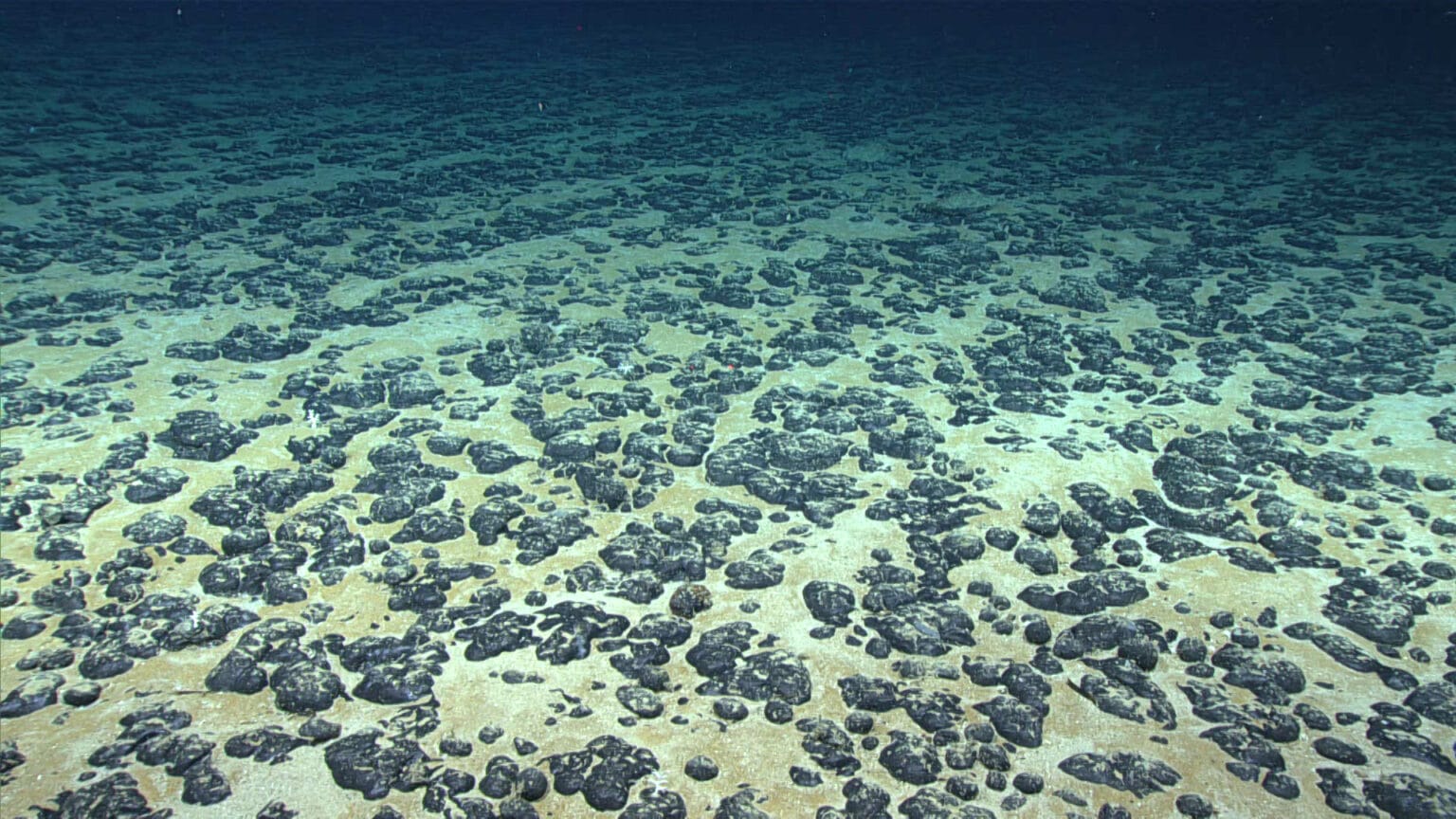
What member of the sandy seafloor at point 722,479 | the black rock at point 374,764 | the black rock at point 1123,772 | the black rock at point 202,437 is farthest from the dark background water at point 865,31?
the black rock at point 374,764

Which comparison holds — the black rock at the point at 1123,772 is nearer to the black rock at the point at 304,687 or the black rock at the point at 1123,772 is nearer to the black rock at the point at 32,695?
the black rock at the point at 304,687

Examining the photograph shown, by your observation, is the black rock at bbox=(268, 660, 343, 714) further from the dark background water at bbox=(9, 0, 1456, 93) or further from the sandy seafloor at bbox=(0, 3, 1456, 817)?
the dark background water at bbox=(9, 0, 1456, 93)

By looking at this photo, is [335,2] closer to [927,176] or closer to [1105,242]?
[927,176]

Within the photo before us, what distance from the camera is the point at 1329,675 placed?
1536mm

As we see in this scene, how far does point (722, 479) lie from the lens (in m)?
2.06

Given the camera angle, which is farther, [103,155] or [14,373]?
[103,155]

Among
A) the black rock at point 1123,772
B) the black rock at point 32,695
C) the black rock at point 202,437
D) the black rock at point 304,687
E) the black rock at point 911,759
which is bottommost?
the black rock at point 202,437

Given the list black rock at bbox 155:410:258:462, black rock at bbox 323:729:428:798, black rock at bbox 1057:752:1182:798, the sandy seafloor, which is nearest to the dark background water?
the sandy seafloor

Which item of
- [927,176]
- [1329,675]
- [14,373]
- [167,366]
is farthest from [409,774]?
[927,176]

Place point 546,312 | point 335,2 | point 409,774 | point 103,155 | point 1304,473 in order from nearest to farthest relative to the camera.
A: 1. point 409,774
2. point 1304,473
3. point 546,312
4. point 103,155
5. point 335,2

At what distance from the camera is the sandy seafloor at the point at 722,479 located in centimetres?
139

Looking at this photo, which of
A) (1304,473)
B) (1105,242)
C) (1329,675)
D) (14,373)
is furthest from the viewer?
(1105,242)

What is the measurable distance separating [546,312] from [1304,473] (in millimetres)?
1864

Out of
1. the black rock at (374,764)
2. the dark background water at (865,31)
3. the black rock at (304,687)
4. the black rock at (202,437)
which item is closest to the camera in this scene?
the black rock at (374,764)
